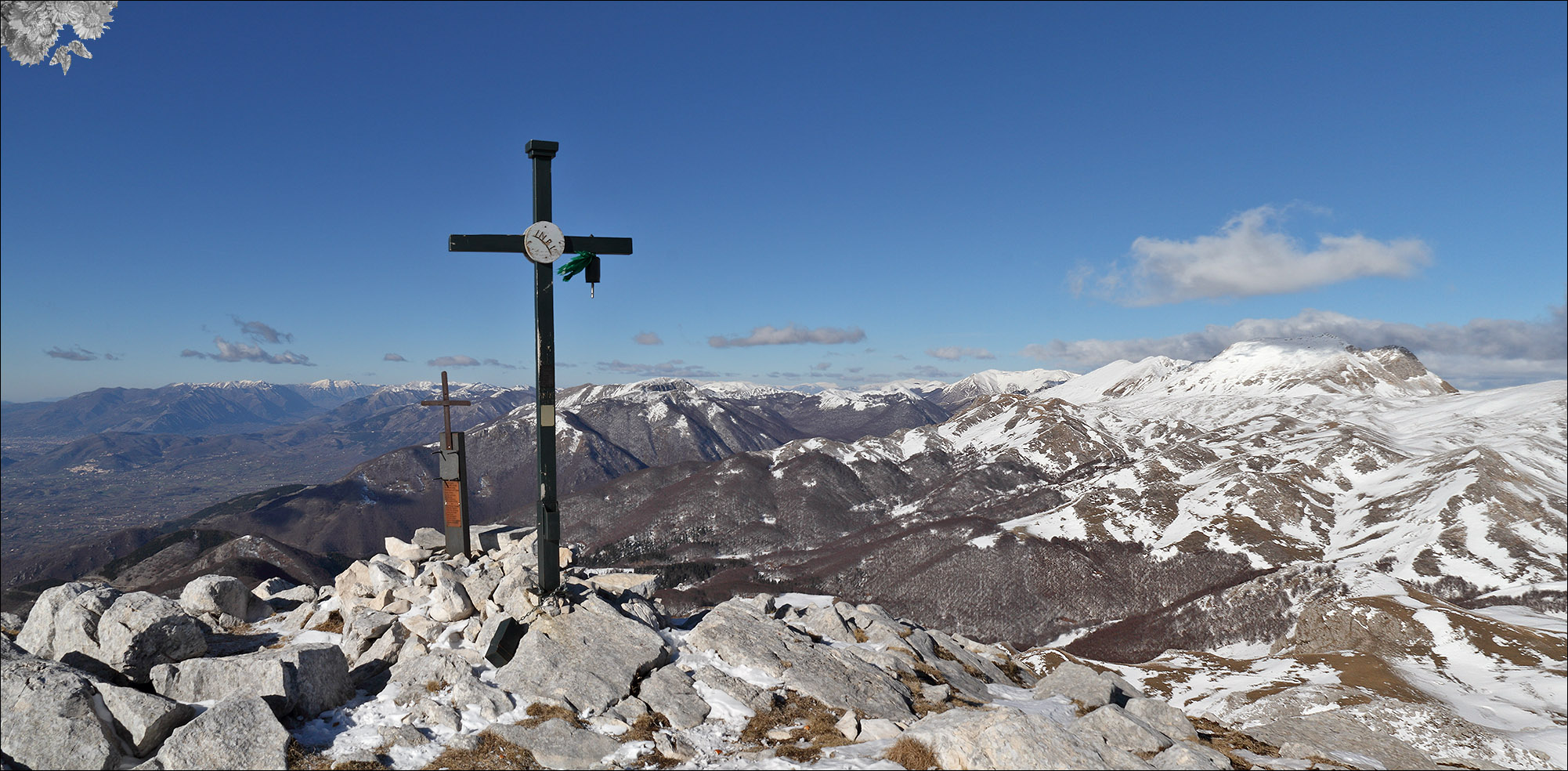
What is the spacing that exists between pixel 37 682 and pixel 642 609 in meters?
12.5

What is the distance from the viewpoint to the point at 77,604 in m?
15.1

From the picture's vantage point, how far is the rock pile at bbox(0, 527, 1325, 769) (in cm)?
1080

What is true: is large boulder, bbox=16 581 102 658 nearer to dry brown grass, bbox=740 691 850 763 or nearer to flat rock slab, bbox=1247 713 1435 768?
dry brown grass, bbox=740 691 850 763

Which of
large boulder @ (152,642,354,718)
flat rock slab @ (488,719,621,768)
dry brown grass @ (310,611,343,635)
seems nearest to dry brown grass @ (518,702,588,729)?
flat rock slab @ (488,719,621,768)

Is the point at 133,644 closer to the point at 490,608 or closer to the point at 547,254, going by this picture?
the point at 490,608

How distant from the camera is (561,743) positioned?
12234mm

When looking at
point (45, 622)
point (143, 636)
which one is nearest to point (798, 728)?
point (143, 636)

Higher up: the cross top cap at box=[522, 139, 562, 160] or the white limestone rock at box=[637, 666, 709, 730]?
the cross top cap at box=[522, 139, 562, 160]

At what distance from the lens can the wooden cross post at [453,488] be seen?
21.7m

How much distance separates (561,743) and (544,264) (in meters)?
10.8

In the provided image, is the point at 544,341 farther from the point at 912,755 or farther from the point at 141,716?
the point at 912,755

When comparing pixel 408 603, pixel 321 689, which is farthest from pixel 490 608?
pixel 321 689

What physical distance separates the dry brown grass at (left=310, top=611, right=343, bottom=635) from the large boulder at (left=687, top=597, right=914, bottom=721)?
1095cm

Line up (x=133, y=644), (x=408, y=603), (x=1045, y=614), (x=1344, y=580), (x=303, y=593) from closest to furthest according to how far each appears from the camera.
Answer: (x=133, y=644)
(x=408, y=603)
(x=303, y=593)
(x=1344, y=580)
(x=1045, y=614)
